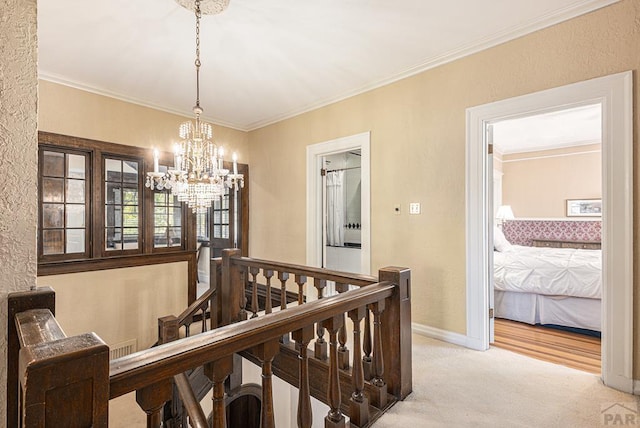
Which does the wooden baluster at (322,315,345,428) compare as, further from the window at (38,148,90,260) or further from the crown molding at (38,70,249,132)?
the crown molding at (38,70,249,132)

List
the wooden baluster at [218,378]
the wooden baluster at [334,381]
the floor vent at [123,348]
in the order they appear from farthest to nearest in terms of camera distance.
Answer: the floor vent at [123,348], the wooden baluster at [334,381], the wooden baluster at [218,378]

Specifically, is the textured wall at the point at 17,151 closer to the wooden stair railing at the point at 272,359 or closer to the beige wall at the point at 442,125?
the wooden stair railing at the point at 272,359

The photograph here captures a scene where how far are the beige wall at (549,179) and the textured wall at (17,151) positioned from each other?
7.62m

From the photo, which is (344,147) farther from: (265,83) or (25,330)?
(25,330)

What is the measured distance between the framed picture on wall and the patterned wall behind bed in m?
0.15

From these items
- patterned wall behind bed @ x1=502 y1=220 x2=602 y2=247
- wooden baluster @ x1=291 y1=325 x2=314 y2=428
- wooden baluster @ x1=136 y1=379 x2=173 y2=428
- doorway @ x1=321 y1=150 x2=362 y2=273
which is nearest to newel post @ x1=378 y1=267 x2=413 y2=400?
wooden baluster @ x1=291 y1=325 x2=314 y2=428

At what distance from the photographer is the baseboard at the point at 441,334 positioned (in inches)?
107

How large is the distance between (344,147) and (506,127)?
294 cm

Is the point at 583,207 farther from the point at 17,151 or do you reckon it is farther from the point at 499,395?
the point at 17,151

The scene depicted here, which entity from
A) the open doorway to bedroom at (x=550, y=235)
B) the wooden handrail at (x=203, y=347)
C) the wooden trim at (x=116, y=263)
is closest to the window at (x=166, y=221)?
the wooden trim at (x=116, y=263)

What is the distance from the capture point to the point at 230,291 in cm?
285

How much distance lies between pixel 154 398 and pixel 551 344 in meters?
3.41

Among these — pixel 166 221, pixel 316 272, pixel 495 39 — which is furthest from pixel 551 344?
pixel 166 221

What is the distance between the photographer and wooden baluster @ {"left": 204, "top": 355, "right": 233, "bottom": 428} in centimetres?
96
